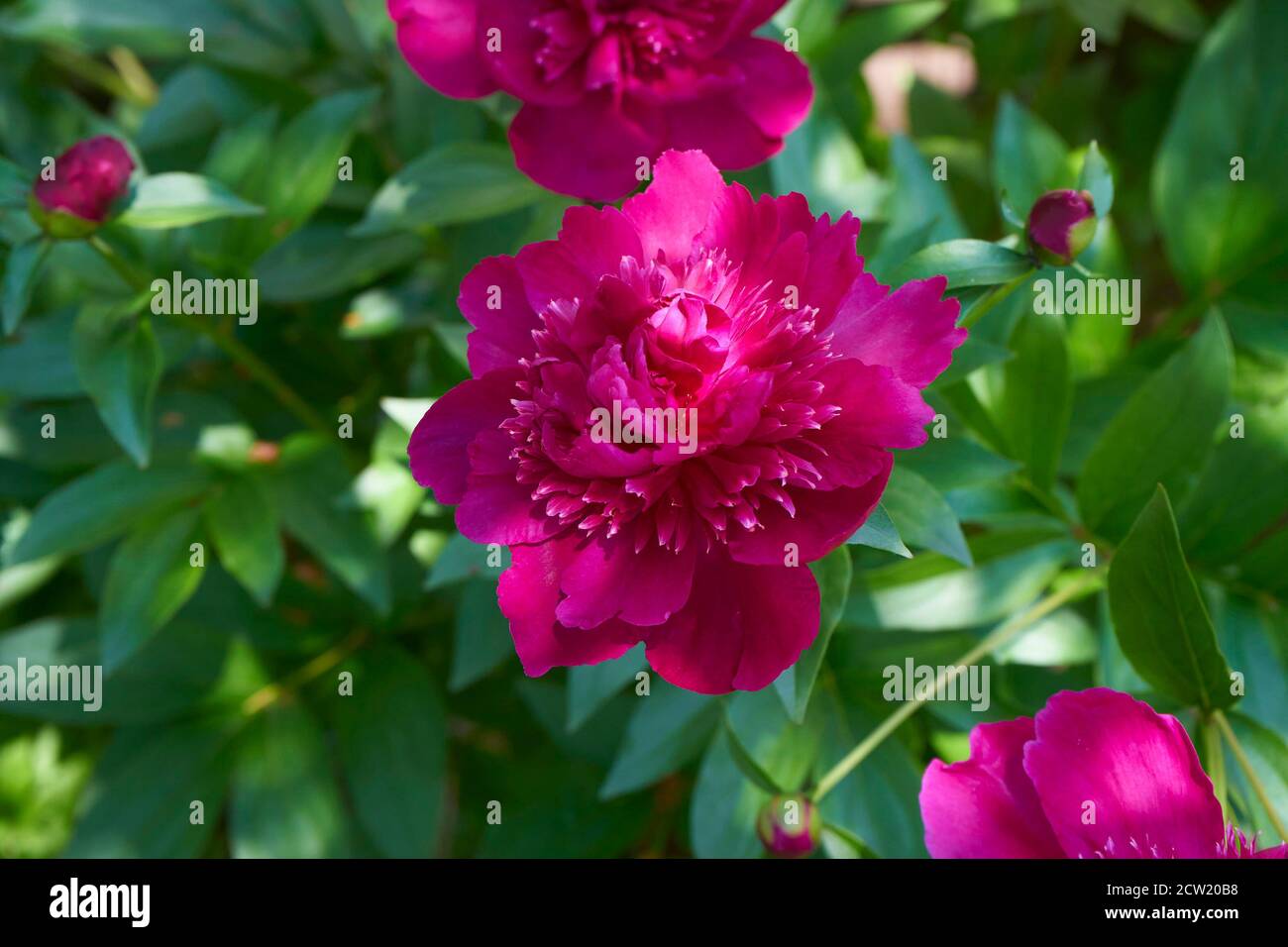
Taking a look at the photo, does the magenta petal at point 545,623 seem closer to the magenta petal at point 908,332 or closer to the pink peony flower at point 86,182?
the magenta petal at point 908,332

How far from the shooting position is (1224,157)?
3.61ft

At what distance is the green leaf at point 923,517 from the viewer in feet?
2.31

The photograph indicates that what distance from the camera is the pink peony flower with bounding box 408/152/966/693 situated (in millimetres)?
571

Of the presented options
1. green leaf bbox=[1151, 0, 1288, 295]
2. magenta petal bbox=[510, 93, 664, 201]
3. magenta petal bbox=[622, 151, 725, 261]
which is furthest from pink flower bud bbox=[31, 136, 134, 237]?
green leaf bbox=[1151, 0, 1288, 295]

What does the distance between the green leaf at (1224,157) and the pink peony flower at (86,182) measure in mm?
919

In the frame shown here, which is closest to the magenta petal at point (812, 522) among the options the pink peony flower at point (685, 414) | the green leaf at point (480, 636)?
the pink peony flower at point (685, 414)

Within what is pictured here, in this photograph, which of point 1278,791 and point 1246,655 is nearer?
point 1278,791

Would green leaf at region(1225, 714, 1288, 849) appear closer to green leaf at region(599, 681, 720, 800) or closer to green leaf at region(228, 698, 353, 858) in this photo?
green leaf at region(599, 681, 720, 800)

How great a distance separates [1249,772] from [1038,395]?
0.31 metres

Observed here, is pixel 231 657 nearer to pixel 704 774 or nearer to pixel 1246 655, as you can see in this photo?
pixel 704 774

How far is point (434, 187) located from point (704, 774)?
19.9 inches

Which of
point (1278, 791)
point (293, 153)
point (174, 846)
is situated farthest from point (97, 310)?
point (1278, 791)

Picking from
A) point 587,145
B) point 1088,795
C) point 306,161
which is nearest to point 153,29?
point 306,161
